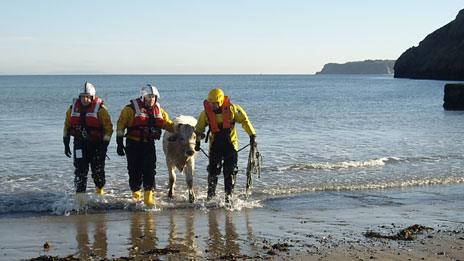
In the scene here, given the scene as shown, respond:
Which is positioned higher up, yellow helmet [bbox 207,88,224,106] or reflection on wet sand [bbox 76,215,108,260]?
yellow helmet [bbox 207,88,224,106]

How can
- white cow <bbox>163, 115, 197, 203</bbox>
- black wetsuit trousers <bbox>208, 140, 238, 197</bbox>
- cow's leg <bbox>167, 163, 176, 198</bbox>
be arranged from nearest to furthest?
black wetsuit trousers <bbox>208, 140, 238, 197</bbox>, white cow <bbox>163, 115, 197, 203</bbox>, cow's leg <bbox>167, 163, 176, 198</bbox>

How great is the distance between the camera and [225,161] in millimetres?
10250

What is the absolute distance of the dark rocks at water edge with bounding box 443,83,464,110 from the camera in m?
36.1

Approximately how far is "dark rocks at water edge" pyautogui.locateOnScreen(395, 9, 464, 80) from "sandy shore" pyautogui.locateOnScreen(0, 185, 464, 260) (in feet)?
259

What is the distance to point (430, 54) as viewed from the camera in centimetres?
10294

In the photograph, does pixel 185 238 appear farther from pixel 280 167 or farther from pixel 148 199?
pixel 280 167

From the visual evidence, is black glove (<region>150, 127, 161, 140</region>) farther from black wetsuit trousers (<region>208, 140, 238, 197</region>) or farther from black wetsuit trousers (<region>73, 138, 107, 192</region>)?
black wetsuit trousers (<region>208, 140, 238, 197</region>)

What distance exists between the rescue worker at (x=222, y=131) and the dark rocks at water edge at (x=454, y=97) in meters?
28.6

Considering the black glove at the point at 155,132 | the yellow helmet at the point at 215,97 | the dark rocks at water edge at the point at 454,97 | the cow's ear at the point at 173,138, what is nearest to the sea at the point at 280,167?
the cow's ear at the point at 173,138

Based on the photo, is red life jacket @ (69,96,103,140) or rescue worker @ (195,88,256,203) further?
rescue worker @ (195,88,256,203)

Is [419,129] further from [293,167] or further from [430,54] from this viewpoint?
[430,54]

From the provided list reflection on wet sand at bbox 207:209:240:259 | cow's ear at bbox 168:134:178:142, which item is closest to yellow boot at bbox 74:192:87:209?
cow's ear at bbox 168:134:178:142

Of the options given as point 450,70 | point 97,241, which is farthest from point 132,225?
point 450,70

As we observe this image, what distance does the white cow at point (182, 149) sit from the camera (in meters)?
10.3
